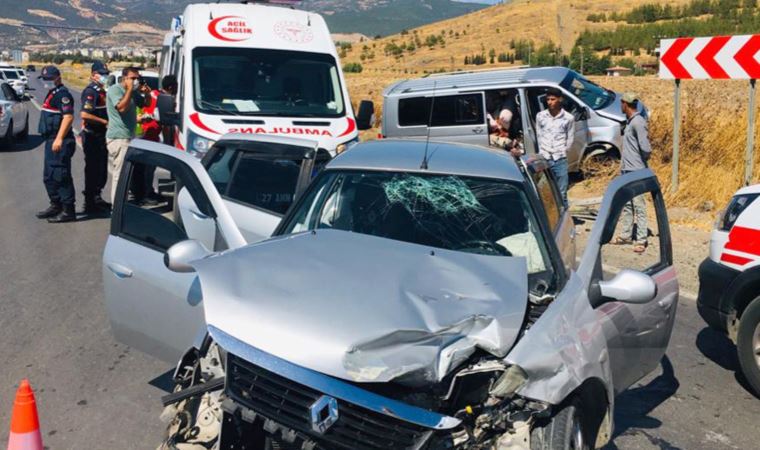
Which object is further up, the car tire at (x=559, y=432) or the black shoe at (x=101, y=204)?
the car tire at (x=559, y=432)

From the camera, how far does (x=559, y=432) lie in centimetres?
328

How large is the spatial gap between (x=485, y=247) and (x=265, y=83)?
21.8 ft

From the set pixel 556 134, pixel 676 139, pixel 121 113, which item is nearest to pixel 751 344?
pixel 556 134

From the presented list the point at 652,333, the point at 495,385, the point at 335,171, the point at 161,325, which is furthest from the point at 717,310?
the point at 161,325

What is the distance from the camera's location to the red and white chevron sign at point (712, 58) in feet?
35.0

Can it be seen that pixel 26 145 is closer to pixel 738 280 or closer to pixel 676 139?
pixel 676 139

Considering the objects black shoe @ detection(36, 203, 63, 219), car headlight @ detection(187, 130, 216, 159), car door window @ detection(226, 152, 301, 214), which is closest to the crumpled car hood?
car door window @ detection(226, 152, 301, 214)

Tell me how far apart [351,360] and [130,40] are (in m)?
182

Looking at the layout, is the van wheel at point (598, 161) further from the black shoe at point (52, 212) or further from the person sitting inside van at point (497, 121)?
the black shoe at point (52, 212)

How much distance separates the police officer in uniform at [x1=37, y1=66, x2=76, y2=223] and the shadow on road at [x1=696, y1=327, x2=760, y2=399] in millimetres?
7671

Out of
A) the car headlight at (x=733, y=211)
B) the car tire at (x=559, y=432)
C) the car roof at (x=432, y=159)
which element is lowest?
the car tire at (x=559, y=432)

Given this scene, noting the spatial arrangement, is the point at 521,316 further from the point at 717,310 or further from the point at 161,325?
the point at 717,310

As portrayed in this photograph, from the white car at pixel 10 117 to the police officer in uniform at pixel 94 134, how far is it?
9.26 m

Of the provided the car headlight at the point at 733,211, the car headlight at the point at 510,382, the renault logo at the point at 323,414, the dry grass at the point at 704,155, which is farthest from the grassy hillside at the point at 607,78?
the renault logo at the point at 323,414
